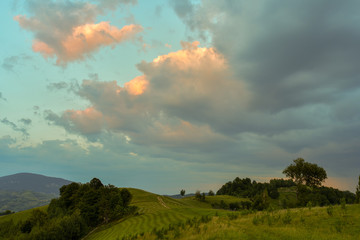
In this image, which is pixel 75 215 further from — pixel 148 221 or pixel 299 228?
pixel 299 228

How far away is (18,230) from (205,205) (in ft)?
389

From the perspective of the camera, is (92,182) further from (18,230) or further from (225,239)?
(225,239)

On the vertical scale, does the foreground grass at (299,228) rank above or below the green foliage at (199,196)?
above

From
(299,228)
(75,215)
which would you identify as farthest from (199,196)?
(299,228)

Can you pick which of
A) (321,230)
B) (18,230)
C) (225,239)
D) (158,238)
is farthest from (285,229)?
(18,230)

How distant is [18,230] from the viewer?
100062 mm

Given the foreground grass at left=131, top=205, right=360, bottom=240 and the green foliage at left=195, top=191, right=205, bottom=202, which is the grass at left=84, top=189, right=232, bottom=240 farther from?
the green foliage at left=195, top=191, right=205, bottom=202

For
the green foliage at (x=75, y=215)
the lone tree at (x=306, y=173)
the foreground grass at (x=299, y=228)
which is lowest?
the green foliage at (x=75, y=215)

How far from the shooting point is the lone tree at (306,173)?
9556 cm

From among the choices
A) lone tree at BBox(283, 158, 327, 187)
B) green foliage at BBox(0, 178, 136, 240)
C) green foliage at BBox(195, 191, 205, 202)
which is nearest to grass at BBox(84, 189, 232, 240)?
green foliage at BBox(0, 178, 136, 240)

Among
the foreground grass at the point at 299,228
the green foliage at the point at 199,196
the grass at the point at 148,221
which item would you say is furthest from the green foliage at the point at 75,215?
the green foliage at the point at 199,196

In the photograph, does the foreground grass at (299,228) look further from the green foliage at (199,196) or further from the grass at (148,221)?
the green foliage at (199,196)

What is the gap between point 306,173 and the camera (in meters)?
96.3

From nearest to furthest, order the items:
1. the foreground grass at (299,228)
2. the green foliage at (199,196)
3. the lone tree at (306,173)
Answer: the foreground grass at (299,228) < the lone tree at (306,173) < the green foliage at (199,196)
